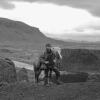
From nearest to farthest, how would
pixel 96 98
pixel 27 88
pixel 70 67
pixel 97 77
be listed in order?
1. pixel 96 98
2. pixel 27 88
3. pixel 97 77
4. pixel 70 67

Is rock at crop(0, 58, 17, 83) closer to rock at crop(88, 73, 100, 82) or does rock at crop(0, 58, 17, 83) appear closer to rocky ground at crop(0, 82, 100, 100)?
rocky ground at crop(0, 82, 100, 100)

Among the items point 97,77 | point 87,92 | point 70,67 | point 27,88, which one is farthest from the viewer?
point 70,67

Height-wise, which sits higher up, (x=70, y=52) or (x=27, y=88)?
(x=70, y=52)

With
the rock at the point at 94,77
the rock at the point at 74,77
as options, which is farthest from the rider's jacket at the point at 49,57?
the rock at the point at 94,77

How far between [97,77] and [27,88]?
18.3 feet

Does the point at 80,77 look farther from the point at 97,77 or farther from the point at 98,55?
the point at 98,55

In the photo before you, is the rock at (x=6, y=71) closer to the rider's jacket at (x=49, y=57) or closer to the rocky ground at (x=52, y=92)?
the rocky ground at (x=52, y=92)

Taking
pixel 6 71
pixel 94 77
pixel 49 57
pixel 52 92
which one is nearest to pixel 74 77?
pixel 94 77

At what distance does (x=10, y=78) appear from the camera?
22.5 meters

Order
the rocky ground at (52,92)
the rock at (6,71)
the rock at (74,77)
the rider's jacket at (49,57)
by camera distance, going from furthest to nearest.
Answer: the rock at (74,77)
the rock at (6,71)
the rider's jacket at (49,57)
the rocky ground at (52,92)

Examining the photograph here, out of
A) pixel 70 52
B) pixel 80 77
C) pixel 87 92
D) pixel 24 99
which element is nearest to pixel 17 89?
pixel 24 99

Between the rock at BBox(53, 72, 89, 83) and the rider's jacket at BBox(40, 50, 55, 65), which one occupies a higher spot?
the rider's jacket at BBox(40, 50, 55, 65)

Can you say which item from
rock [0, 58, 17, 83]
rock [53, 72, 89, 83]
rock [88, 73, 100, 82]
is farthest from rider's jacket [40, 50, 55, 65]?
rock [88, 73, 100, 82]

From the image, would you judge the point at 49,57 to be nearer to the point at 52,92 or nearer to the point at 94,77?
the point at 52,92
